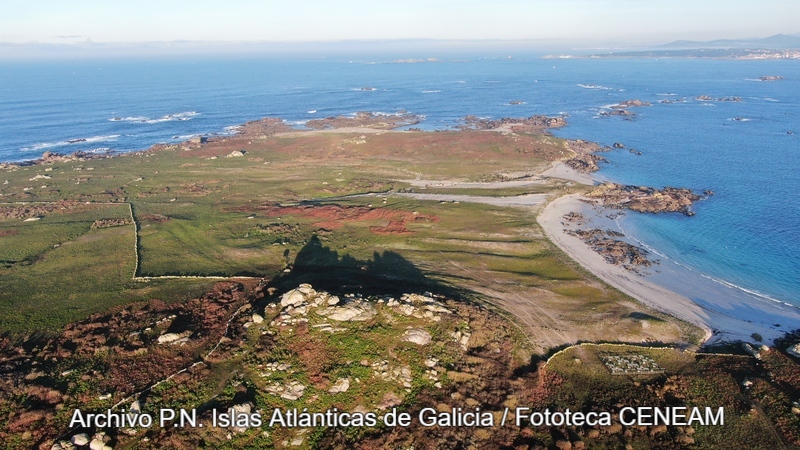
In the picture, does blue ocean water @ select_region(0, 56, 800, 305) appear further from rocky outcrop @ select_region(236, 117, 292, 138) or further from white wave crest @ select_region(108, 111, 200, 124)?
rocky outcrop @ select_region(236, 117, 292, 138)

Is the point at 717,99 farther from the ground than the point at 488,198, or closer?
farther from the ground

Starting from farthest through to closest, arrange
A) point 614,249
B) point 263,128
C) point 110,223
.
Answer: point 263,128
point 110,223
point 614,249

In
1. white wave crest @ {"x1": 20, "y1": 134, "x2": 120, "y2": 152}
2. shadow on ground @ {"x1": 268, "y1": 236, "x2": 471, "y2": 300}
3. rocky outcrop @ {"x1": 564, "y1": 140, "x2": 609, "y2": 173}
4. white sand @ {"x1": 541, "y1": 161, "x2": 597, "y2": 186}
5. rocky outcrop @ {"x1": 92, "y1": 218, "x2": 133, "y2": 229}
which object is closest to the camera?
shadow on ground @ {"x1": 268, "y1": 236, "x2": 471, "y2": 300}

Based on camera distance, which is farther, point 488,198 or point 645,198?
point 488,198

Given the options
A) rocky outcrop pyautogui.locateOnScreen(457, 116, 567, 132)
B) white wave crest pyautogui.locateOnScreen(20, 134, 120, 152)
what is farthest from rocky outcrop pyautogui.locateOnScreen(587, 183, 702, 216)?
white wave crest pyautogui.locateOnScreen(20, 134, 120, 152)

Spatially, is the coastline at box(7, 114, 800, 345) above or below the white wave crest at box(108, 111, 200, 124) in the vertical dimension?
below

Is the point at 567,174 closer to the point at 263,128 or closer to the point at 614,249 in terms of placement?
the point at 614,249

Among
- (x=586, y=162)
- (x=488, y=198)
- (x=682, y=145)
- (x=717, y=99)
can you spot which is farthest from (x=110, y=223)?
(x=717, y=99)

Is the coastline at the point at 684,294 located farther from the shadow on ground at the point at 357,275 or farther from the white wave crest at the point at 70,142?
the white wave crest at the point at 70,142
